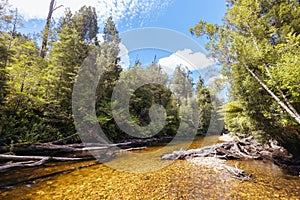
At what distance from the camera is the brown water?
3848mm

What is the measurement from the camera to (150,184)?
4.62m

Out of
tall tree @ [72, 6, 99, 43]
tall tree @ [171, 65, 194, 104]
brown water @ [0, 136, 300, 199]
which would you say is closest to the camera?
brown water @ [0, 136, 300, 199]

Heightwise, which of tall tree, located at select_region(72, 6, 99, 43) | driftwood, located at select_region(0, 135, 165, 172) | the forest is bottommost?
driftwood, located at select_region(0, 135, 165, 172)

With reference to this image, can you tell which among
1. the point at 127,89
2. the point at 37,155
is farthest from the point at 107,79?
the point at 37,155

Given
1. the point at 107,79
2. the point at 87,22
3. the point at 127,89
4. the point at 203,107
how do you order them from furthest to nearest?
the point at 203,107 → the point at 87,22 → the point at 127,89 → the point at 107,79

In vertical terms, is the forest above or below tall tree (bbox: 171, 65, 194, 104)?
Answer: below

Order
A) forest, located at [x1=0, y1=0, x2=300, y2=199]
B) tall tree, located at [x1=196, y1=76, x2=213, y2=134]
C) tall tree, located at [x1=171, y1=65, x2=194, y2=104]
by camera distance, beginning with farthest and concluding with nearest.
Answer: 1. tall tree, located at [x1=171, y1=65, x2=194, y2=104]
2. tall tree, located at [x1=196, y1=76, x2=213, y2=134]
3. forest, located at [x1=0, y1=0, x2=300, y2=199]

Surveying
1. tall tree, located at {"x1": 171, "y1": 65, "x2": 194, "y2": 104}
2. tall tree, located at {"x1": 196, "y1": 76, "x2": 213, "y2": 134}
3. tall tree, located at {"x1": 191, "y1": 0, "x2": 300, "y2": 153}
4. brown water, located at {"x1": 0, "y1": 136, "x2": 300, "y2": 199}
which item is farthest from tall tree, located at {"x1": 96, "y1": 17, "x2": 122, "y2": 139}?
tall tree, located at {"x1": 171, "y1": 65, "x2": 194, "y2": 104}

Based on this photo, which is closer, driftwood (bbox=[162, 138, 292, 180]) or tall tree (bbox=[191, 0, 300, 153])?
tall tree (bbox=[191, 0, 300, 153])

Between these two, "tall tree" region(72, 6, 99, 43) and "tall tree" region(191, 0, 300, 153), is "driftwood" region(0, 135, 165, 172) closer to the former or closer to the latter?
"tall tree" region(191, 0, 300, 153)

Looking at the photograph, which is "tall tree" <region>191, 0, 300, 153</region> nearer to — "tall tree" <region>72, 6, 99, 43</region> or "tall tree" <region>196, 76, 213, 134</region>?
"tall tree" <region>72, 6, 99, 43</region>

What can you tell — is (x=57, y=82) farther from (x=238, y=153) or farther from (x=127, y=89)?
(x=238, y=153)

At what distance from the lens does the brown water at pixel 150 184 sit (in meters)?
3.85

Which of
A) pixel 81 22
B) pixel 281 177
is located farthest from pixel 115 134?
pixel 81 22
